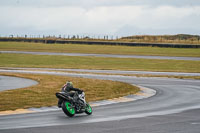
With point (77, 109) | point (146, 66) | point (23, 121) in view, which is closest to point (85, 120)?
point (77, 109)

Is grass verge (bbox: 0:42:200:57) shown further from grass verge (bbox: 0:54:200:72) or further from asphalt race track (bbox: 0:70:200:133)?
asphalt race track (bbox: 0:70:200:133)

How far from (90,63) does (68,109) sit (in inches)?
1845

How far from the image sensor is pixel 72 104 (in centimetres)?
1805

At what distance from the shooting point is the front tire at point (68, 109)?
1772 centimetres

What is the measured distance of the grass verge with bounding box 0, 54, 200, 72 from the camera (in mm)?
60125

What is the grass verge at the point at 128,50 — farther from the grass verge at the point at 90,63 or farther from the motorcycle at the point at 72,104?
the motorcycle at the point at 72,104

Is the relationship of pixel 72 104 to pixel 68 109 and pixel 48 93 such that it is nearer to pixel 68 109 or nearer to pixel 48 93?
pixel 68 109

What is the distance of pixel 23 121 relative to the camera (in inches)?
656

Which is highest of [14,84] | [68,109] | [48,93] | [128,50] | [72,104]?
[72,104]

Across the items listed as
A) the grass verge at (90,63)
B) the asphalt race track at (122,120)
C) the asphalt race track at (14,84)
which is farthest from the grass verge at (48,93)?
the grass verge at (90,63)

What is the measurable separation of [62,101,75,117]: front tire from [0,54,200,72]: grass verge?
1602 inches

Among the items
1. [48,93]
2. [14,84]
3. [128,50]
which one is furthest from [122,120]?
[128,50]

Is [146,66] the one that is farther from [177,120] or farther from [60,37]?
[60,37]

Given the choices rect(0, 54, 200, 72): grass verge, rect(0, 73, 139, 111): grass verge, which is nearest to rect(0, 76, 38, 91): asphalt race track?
rect(0, 73, 139, 111): grass verge
